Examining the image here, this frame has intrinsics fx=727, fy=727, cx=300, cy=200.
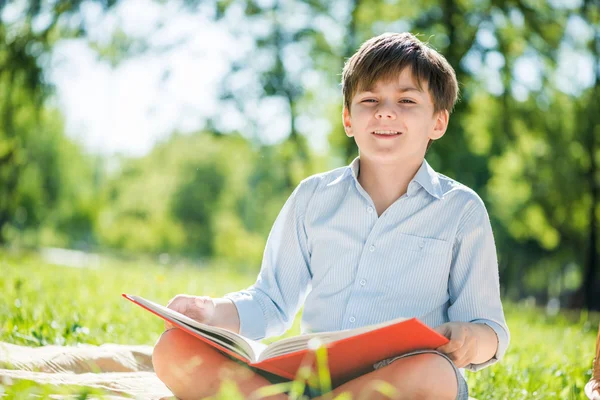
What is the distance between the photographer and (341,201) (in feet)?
8.20

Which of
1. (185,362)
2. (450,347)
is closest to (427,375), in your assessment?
(450,347)

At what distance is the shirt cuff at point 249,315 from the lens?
7.70 feet

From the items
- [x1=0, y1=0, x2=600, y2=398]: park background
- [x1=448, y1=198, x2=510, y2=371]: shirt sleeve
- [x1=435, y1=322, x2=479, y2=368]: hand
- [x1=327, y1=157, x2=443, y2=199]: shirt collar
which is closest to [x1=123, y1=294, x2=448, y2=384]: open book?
[x1=435, y1=322, x2=479, y2=368]: hand

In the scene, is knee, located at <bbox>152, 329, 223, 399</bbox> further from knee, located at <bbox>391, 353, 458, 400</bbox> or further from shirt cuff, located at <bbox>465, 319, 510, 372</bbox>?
shirt cuff, located at <bbox>465, 319, 510, 372</bbox>

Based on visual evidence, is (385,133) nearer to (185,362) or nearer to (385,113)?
(385,113)

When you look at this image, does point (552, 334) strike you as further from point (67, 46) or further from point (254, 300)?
point (67, 46)

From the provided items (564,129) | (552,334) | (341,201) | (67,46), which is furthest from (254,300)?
(564,129)

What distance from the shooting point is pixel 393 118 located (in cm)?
229

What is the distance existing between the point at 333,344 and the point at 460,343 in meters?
0.44

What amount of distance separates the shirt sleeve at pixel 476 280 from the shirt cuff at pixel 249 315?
2.03 ft

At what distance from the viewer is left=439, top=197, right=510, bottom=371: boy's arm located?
2.15 m

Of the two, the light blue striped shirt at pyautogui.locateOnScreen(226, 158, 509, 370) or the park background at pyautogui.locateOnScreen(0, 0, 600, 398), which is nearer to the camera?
the light blue striped shirt at pyautogui.locateOnScreen(226, 158, 509, 370)

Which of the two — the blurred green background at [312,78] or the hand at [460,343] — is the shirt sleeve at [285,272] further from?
the blurred green background at [312,78]

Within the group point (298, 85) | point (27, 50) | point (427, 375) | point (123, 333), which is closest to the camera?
point (427, 375)
